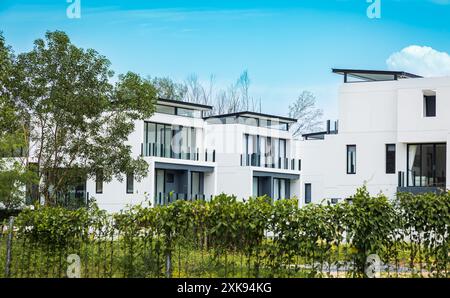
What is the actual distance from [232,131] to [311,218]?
1374 inches

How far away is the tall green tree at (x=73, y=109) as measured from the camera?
87.0 ft

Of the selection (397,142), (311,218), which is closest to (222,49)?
(397,142)

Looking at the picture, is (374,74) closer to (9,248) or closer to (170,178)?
(170,178)

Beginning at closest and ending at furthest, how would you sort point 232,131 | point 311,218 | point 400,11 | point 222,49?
point 311,218
point 400,11
point 222,49
point 232,131

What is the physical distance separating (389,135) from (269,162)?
15829 millimetres

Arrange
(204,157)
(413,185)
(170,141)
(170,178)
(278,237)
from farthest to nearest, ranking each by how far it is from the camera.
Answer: (204,157)
(170,178)
(170,141)
(413,185)
(278,237)

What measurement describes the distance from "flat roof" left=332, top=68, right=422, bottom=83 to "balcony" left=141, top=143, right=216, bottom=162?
38.7 ft

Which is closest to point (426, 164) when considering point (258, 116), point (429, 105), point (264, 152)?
point (429, 105)

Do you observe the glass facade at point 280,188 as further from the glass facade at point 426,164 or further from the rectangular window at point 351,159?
the glass facade at point 426,164

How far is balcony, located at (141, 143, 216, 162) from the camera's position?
138 ft

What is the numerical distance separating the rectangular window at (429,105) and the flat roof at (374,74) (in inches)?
64.7

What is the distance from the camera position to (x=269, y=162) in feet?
161

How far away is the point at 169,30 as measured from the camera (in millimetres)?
28609

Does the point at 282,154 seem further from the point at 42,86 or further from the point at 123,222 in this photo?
the point at 123,222
